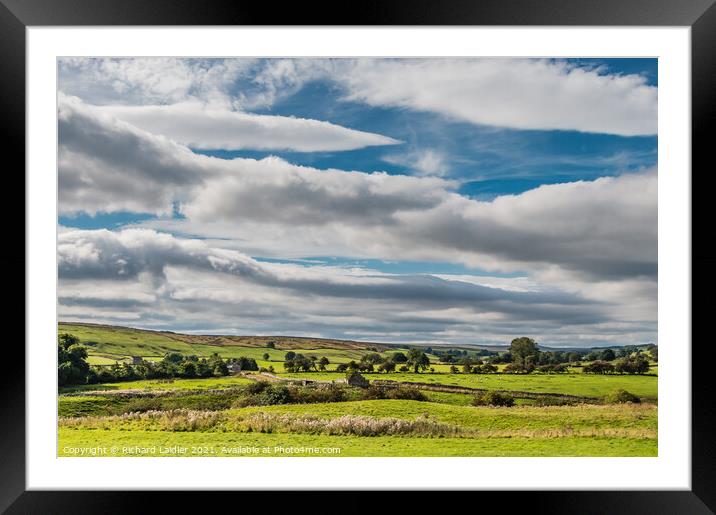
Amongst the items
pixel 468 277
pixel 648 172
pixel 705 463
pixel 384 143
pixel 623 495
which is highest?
pixel 384 143

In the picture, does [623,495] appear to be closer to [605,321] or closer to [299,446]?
[605,321]

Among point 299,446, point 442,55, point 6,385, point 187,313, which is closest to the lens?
point 6,385

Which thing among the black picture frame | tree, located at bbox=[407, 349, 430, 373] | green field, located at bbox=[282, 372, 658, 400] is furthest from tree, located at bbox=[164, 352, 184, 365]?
tree, located at bbox=[407, 349, 430, 373]

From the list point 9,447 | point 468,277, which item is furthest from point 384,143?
point 9,447

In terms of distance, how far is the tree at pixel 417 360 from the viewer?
3336 mm

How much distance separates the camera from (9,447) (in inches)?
92.3

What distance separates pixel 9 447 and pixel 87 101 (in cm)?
209

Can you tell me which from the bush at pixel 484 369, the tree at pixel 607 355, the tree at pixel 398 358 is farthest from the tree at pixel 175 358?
the tree at pixel 607 355

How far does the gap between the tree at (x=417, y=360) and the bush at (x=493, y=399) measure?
41 centimetres

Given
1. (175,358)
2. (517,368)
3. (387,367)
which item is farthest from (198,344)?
(517,368)

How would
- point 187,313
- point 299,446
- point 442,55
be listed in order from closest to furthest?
1. point 442,55
2. point 299,446
3. point 187,313

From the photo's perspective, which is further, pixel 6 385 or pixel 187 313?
pixel 187 313

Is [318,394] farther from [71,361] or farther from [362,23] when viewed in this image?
[362,23]

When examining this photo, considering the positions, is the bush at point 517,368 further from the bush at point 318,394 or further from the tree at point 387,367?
the bush at point 318,394
